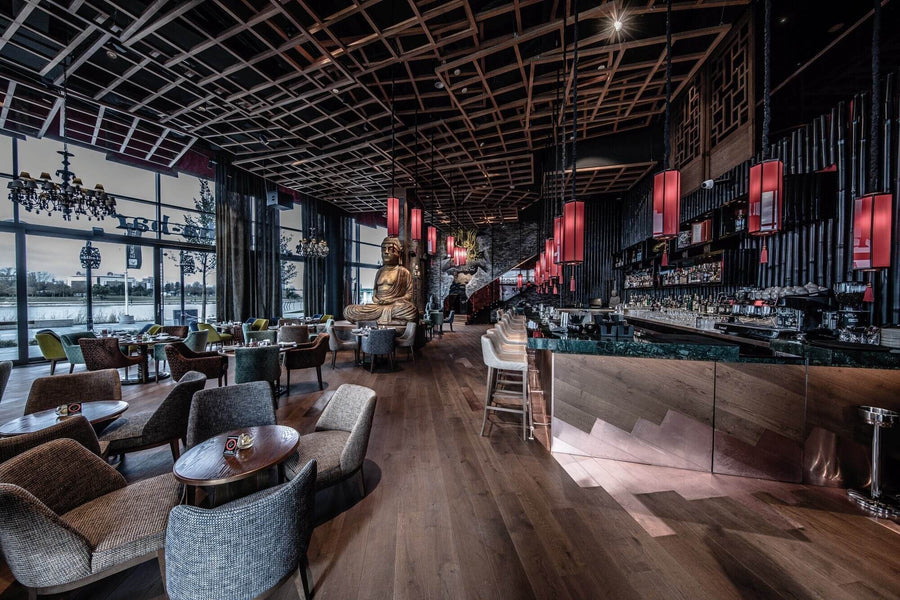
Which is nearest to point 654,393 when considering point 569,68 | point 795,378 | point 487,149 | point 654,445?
point 654,445

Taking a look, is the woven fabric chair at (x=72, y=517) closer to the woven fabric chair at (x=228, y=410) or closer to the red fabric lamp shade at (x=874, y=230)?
the woven fabric chair at (x=228, y=410)

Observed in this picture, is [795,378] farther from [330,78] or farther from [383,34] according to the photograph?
[330,78]

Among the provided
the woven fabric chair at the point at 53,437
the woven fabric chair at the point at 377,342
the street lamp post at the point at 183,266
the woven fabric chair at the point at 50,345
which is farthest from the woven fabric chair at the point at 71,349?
the woven fabric chair at the point at 53,437

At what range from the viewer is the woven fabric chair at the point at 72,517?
3.83ft

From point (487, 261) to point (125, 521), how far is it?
50.9 ft

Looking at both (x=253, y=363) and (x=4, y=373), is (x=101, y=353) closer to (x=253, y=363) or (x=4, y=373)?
(x=4, y=373)

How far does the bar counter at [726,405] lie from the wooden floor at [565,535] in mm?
165

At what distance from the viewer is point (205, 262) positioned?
9.15 metres

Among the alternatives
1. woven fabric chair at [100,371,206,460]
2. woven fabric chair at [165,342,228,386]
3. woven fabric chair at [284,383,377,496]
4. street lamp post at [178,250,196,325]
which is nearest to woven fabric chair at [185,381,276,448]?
woven fabric chair at [100,371,206,460]

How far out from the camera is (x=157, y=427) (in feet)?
8.05

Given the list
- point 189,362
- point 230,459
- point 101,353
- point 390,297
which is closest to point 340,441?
point 230,459

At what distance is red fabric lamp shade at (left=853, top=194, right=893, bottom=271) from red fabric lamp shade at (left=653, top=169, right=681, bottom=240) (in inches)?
44.7

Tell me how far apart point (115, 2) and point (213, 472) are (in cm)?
552

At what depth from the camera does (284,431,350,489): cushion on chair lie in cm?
201
